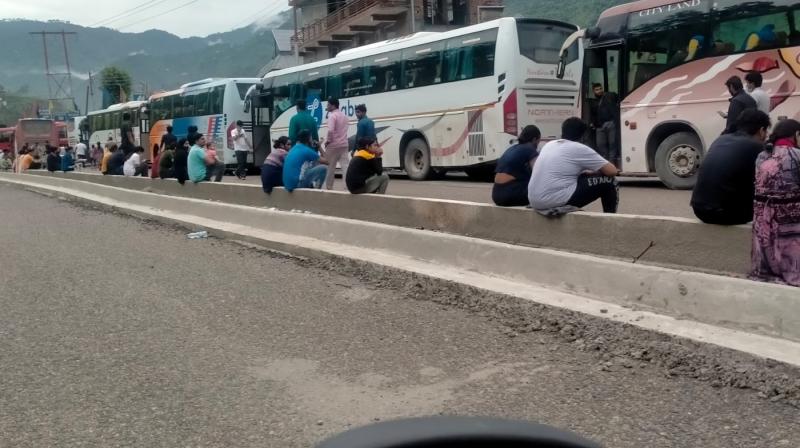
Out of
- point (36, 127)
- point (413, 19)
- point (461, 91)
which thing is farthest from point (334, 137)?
point (36, 127)

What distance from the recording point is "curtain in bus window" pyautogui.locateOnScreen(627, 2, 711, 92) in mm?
11891

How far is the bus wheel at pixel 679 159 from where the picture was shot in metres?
11.9

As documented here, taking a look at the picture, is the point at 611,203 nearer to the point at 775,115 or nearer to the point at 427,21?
the point at 775,115

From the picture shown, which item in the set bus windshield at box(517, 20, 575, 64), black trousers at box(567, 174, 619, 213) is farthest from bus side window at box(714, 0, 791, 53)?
black trousers at box(567, 174, 619, 213)

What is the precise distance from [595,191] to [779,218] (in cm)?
219

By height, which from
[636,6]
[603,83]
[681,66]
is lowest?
[603,83]

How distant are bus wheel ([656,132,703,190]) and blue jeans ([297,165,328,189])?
5.78m

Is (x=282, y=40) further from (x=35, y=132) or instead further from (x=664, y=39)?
(x=664, y=39)

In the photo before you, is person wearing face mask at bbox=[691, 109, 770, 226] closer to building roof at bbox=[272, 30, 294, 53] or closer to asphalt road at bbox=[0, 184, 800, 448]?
asphalt road at bbox=[0, 184, 800, 448]

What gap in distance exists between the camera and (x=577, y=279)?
5680 millimetres

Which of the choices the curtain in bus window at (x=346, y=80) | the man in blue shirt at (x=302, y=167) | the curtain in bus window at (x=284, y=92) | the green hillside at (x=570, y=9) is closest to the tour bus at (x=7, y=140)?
the green hillside at (x=570, y=9)

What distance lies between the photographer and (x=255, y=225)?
34.3 ft

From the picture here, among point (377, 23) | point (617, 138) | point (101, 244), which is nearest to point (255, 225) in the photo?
point (101, 244)

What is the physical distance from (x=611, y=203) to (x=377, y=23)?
32373mm
